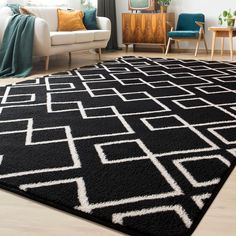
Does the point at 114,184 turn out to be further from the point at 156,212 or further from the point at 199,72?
the point at 199,72

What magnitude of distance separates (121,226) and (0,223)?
0.43 m

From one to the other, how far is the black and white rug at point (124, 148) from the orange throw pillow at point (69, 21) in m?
1.76

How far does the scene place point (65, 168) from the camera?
167 centimetres

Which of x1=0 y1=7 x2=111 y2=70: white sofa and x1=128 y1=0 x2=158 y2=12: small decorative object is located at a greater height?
x1=128 y1=0 x2=158 y2=12: small decorative object

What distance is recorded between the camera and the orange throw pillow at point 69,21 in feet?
16.5

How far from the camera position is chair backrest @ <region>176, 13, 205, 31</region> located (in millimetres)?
5684

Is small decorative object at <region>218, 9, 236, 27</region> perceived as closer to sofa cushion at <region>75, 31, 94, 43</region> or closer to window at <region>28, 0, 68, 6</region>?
sofa cushion at <region>75, 31, 94, 43</region>

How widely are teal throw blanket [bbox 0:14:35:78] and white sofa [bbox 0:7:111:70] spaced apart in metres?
0.09

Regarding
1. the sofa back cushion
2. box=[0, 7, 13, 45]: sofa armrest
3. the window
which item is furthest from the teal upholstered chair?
box=[0, 7, 13, 45]: sofa armrest

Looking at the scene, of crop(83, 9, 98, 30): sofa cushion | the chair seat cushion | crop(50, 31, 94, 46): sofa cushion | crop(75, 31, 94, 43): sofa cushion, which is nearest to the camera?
crop(50, 31, 94, 46): sofa cushion

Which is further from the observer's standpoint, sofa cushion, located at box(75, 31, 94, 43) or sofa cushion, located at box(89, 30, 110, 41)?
sofa cushion, located at box(89, 30, 110, 41)

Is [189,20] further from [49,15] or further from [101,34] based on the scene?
[49,15]

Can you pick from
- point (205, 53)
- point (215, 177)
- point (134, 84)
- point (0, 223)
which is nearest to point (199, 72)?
point (134, 84)

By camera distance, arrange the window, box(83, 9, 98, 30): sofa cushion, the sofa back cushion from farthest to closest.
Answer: the window < box(83, 9, 98, 30): sofa cushion < the sofa back cushion
